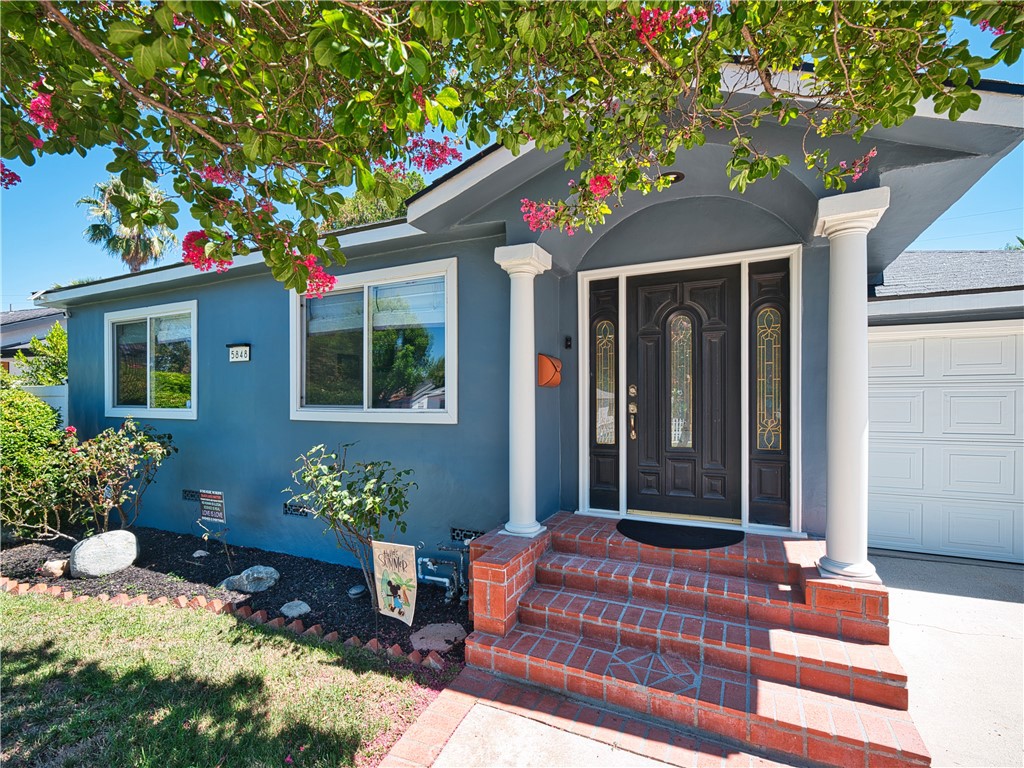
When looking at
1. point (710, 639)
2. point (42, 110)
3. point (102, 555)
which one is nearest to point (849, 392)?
point (710, 639)

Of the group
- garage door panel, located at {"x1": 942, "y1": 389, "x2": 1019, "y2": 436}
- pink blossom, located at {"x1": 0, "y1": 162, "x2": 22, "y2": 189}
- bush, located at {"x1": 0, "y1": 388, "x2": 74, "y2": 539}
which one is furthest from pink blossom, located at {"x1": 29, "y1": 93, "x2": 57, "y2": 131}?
garage door panel, located at {"x1": 942, "y1": 389, "x2": 1019, "y2": 436}

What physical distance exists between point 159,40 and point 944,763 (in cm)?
452

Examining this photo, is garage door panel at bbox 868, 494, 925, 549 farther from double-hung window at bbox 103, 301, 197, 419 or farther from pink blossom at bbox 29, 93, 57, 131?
double-hung window at bbox 103, 301, 197, 419

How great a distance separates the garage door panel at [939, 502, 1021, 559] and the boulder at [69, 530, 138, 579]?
28.3ft

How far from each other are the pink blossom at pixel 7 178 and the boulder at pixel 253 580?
347 centimetres

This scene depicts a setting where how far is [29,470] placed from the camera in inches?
215

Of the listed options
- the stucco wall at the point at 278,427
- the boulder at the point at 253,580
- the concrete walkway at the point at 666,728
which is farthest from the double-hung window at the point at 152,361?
the concrete walkway at the point at 666,728

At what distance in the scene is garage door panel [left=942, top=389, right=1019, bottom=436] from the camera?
15.4ft

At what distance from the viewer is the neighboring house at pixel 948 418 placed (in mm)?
4656

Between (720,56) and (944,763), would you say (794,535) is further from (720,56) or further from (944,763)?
(720,56)

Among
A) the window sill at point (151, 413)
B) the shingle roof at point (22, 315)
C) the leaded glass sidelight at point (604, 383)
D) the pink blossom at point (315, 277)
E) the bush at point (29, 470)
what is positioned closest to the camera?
the pink blossom at point (315, 277)

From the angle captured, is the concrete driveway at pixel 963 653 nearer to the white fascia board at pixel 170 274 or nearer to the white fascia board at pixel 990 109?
the white fascia board at pixel 990 109

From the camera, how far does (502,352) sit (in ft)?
13.6

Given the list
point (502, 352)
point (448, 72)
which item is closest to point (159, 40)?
point (448, 72)
